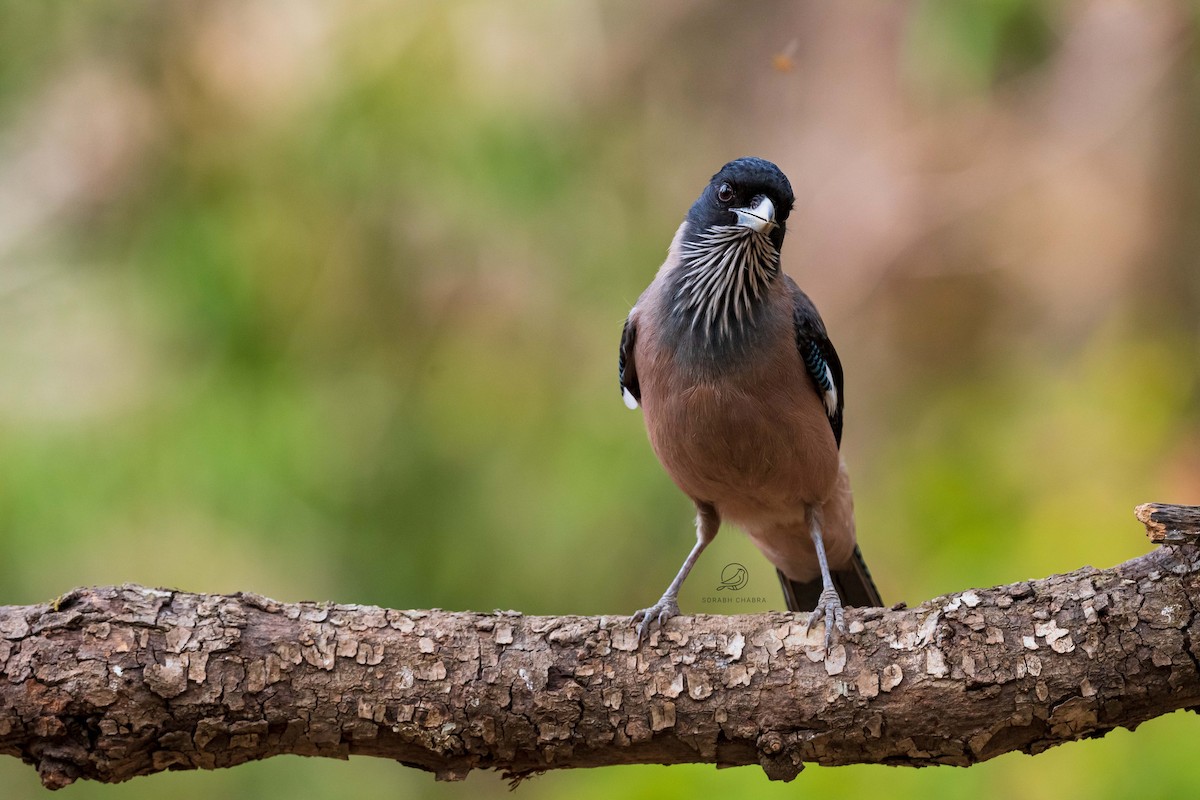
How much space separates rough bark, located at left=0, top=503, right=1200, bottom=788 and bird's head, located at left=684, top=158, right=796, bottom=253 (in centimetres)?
182

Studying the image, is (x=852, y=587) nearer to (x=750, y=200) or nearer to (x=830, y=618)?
(x=830, y=618)

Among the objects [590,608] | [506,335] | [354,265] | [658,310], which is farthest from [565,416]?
[658,310]

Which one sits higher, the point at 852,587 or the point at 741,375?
the point at 741,375

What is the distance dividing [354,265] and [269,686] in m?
4.62

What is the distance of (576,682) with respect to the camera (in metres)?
3.94

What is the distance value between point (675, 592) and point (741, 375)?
0.96 metres

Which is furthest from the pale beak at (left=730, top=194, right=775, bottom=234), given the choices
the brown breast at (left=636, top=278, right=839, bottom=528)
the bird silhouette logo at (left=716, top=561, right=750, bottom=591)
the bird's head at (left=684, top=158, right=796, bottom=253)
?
the bird silhouette logo at (left=716, top=561, right=750, bottom=591)

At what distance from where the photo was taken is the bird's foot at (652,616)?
13.5ft

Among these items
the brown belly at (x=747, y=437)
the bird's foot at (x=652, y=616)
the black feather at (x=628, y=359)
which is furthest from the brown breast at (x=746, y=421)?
the bird's foot at (x=652, y=616)

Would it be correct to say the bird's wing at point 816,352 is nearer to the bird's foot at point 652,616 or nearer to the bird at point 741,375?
the bird at point 741,375

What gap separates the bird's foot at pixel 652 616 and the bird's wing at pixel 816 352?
1.32 meters

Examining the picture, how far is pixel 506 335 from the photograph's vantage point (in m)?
8.02

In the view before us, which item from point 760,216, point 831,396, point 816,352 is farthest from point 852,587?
point 760,216

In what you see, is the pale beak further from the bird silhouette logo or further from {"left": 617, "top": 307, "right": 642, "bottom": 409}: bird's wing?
the bird silhouette logo
